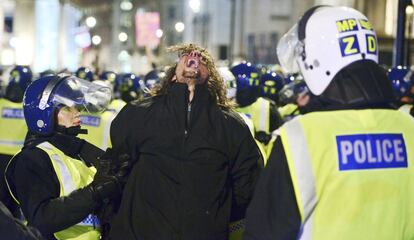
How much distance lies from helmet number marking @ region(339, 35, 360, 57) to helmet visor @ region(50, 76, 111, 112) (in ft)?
6.71

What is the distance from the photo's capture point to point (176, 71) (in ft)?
15.4

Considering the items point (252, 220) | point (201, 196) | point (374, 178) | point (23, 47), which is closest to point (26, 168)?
point (201, 196)

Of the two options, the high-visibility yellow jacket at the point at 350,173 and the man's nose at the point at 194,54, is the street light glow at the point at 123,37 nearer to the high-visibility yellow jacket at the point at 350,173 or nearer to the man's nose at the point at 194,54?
the man's nose at the point at 194,54

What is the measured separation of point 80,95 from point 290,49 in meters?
1.72

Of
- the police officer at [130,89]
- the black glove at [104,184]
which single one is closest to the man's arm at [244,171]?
the black glove at [104,184]

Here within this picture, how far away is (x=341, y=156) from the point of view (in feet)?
10.2

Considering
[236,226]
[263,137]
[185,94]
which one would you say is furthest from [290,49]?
[263,137]

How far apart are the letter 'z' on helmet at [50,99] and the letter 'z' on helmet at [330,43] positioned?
6.00 ft

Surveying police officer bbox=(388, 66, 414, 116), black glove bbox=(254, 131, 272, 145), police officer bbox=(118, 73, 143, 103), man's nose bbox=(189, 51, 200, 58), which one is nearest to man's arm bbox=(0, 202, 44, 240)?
man's nose bbox=(189, 51, 200, 58)

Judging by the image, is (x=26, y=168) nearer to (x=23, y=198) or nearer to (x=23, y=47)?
(x=23, y=198)

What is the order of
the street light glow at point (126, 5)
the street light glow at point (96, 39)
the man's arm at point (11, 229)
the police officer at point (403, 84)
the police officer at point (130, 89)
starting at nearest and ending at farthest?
the man's arm at point (11, 229) < the police officer at point (403, 84) < the police officer at point (130, 89) < the street light glow at point (96, 39) < the street light glow at point (126, 5)

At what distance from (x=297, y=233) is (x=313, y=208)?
0.12m

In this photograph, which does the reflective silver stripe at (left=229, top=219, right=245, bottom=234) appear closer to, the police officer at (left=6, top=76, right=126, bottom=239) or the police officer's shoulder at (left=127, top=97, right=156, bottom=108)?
the police officer at (left=6, top=76, right=126, bottom=239)

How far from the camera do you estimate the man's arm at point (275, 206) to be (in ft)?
10.1
